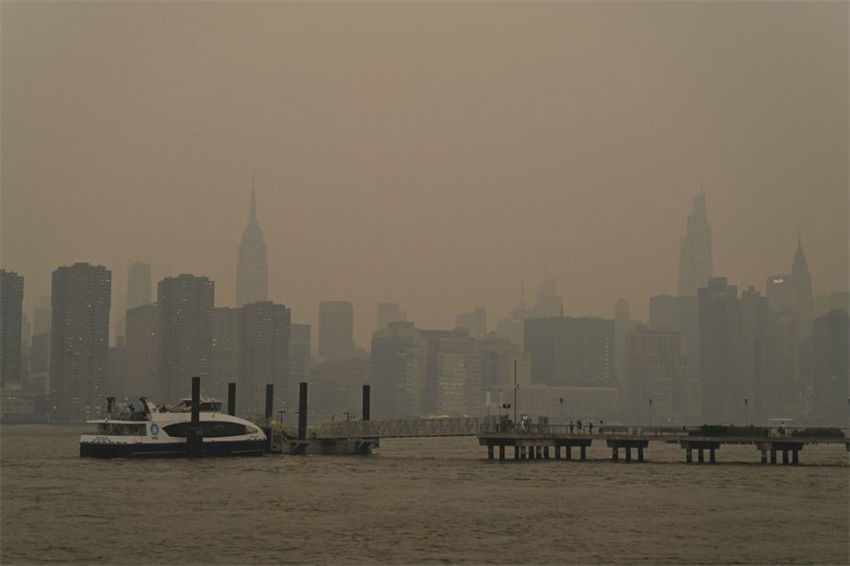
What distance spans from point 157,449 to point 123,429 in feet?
12.3

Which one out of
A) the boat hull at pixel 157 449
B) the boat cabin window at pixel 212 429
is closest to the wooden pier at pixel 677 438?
the boat hull at pixel 157 449

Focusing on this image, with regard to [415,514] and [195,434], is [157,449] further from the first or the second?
[415,514]

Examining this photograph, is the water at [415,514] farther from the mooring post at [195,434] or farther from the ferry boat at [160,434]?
the mooring post at [195,434]

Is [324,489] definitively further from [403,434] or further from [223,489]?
[403,434]

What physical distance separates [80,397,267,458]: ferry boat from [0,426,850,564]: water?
7.49 feet

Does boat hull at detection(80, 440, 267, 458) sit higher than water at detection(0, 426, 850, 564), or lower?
higher

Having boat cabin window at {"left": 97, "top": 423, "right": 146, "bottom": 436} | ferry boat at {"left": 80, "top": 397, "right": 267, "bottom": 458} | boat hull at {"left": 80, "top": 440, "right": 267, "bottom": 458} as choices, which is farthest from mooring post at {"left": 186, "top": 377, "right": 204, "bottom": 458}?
boat cabin window at {"left": 97, "top": 423, "right": 146, "bottom": 436}

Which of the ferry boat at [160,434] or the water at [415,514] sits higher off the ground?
the ferry boat at [160,434]

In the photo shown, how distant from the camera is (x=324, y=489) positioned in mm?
91438

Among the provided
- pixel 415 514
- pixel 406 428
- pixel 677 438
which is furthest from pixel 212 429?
pixel 415 514

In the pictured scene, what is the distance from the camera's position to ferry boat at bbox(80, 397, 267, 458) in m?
116

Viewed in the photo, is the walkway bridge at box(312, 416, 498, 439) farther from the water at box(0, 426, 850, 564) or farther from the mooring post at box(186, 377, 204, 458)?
the mooring post at box(186, 377, 204, 458)

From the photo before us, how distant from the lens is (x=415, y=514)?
250 feet

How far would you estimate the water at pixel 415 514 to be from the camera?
61500 mm
